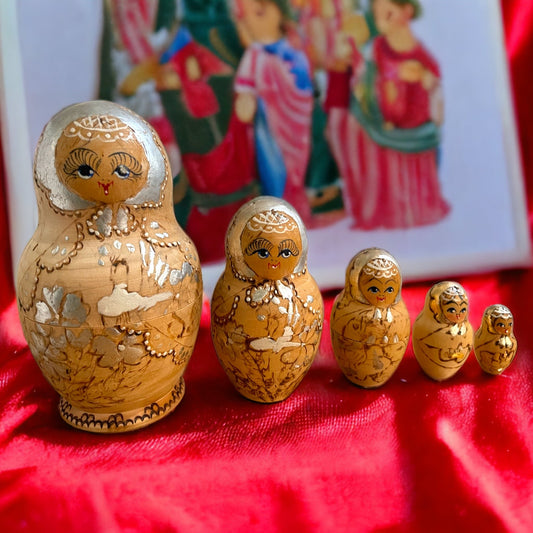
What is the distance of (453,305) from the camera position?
1.11 meters

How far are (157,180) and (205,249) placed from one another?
0.63m

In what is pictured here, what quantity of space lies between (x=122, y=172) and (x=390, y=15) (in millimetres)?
1103

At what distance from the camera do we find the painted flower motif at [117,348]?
2.94ft

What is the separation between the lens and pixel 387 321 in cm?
109

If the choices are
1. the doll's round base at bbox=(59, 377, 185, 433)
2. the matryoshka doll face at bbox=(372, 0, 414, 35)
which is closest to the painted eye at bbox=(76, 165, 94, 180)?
the doll's round base at bbox=(59, 377, 185, 433)

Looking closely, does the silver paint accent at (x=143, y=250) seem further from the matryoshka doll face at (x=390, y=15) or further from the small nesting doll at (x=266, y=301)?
the matryoshka doll face at (x=390, y=15)

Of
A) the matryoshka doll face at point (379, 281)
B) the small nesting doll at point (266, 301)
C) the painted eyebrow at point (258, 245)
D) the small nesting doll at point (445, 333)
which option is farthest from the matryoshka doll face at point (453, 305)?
the painted eyebrow at point (258, 245)

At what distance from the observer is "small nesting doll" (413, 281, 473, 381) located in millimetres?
1119

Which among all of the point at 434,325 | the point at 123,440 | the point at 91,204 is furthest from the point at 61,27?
the point at 434,325

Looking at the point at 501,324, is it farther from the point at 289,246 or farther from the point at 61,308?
the point at 61,308

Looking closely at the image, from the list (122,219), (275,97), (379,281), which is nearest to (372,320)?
(379,281)

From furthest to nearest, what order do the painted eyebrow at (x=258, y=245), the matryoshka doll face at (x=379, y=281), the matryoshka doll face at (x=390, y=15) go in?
the matryoshka doll face at (x=390, y=15), the matryoshka doll face at (x=379, y=281), the painted eyebrow at (x=258, y=245)

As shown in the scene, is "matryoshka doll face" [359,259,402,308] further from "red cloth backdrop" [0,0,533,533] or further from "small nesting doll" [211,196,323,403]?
"red cloth backdrop" [0,0,533,533]

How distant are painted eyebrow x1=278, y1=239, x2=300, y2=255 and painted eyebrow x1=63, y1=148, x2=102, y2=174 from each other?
0.33 meters
